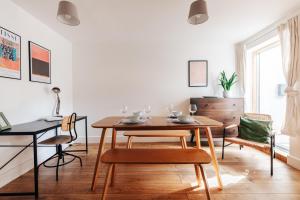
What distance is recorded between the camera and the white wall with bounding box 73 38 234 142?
3.80 meters

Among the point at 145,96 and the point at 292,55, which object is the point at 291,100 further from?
the point at 145,96

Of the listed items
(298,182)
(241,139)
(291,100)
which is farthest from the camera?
(241,139)

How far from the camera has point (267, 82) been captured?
3.48 meters

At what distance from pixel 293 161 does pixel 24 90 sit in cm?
397

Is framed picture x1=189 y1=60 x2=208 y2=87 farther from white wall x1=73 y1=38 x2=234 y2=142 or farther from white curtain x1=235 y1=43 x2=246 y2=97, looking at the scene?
white curtain x1=235 y1=43 x2=246 y2=97

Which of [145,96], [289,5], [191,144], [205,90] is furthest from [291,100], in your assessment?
[145,96]

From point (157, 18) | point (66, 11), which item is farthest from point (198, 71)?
point (66, 11)

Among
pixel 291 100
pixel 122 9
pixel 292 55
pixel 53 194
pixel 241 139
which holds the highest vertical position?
pixel 122 9

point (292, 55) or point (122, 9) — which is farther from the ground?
point (122, 9)

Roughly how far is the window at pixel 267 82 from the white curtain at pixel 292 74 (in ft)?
1.47

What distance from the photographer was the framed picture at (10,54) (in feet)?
6.60

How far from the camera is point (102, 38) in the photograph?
347 cm

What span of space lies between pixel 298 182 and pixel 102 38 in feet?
12.5

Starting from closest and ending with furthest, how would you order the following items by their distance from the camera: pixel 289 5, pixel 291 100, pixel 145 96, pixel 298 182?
pixel 298 182 → pixel 289 5 → pixel 291 100 → pixel 145 96
